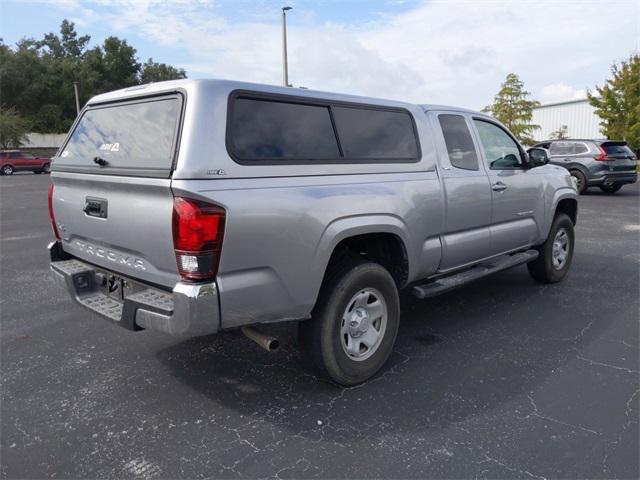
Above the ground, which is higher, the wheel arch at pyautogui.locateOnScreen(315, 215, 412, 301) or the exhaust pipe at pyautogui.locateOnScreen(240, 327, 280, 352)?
the wheel arch at pyautogui.locateOnScreen(315, 215, 412, 301)

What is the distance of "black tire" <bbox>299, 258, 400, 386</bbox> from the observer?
3.21 metres

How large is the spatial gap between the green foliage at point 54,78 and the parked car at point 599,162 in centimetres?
4681

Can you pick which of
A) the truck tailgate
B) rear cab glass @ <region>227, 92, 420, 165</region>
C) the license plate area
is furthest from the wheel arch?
the license plate area

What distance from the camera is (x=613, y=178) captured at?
14.8 m

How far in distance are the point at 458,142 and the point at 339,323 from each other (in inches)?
87.1

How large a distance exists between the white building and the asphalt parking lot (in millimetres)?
43314

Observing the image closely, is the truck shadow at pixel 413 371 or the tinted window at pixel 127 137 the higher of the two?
the tinted window at pixel 127 137

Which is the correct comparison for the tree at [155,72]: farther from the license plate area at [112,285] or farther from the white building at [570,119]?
the license plate area at [112,285]

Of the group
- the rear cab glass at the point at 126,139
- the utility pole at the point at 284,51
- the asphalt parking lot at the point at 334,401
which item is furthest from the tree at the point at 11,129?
the rear cab glass at the point at 126,139

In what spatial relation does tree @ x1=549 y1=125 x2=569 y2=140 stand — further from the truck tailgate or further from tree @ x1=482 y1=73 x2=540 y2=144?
the truck tailgate

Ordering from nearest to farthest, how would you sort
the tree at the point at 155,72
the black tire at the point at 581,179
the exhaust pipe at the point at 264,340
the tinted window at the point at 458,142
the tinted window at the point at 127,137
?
the tinted window at the point at 127,137, the exhaust pipe at the point at 264,340, the tinted window at the point at 458,142, the black tire at the point at 581,179, the tree at the point at 155,72

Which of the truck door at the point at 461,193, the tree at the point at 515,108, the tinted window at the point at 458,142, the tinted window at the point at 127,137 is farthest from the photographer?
the tree at the point at 515,108

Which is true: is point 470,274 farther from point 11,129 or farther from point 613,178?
point 11,129

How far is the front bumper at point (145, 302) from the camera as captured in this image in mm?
2653
